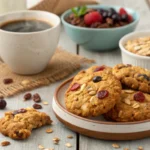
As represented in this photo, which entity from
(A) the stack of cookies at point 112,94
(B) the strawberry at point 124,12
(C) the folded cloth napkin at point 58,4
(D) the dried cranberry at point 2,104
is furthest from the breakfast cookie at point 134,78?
(C) the folded cloth napkin at point 58,4

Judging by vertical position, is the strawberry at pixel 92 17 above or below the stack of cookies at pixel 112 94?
below

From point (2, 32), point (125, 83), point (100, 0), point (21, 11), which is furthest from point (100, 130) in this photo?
point (100, 0)

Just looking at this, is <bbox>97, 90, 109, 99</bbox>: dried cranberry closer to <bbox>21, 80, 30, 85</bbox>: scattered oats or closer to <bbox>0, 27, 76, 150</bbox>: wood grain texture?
<bbox>0, 27, 76, 150</bbox>: wood grain texture

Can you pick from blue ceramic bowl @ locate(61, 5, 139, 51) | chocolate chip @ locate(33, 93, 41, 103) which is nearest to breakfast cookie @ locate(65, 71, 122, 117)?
chocolate chip @ locate(33, 93, 41, 103)

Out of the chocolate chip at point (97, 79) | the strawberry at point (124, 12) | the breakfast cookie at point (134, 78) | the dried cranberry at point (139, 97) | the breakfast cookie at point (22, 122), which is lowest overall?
the breakfast cookie at point (22, 122)

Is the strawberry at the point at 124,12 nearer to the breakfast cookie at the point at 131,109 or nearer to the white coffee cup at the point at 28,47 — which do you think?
the white coffee cup at the point at 28,47

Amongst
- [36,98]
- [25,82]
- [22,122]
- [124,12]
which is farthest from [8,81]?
[124,12]
